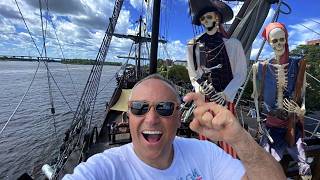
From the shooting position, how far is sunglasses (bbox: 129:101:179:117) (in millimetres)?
1975

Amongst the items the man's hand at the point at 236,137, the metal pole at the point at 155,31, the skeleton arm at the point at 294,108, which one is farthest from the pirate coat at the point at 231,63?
the metal pole at the point at 155,31

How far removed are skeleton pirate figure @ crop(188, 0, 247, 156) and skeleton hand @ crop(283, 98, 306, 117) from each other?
1.79 feet

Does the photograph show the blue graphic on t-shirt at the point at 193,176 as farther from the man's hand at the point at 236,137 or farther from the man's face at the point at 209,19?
the man's face at the point at 209,19

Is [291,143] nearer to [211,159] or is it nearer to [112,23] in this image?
[211,159]

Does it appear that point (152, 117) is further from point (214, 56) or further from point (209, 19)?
point (209, 19)

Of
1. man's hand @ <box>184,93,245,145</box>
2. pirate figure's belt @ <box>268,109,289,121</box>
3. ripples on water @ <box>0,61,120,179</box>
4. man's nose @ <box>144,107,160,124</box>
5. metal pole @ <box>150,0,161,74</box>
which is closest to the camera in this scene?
man's hand @ <box>184,93,245,145</box>

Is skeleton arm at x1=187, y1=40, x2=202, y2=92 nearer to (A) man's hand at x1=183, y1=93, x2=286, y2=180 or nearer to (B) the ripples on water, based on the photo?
(A) man's hand at x1=183, y1=93, x2=286, y2=180

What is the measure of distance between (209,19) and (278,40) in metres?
0.83

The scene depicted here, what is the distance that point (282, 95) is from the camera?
11.9ft

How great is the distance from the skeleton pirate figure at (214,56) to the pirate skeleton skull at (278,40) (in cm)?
38

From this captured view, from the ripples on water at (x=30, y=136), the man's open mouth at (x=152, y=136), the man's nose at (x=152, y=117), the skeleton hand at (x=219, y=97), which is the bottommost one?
the ripples on water at (x=30, y=136)

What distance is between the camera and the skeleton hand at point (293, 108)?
3553mm

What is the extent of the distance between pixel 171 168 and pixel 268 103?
2.08 metres

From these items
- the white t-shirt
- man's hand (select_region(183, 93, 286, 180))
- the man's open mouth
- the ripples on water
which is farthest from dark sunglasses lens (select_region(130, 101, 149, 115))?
the ripples on water
